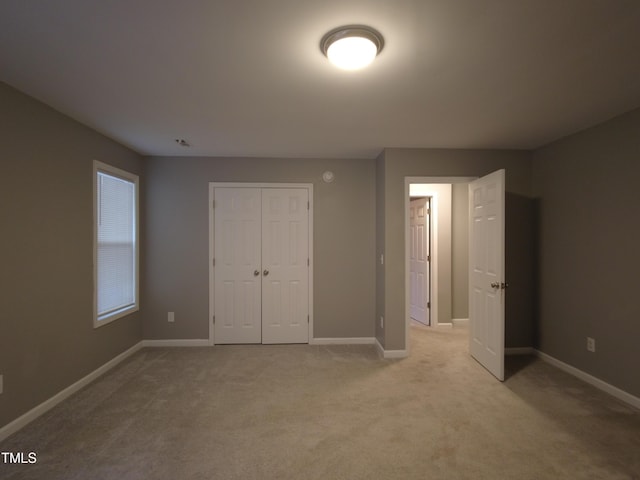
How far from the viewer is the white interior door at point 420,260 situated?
5.08 m

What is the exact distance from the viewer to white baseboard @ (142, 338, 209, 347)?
409 cm

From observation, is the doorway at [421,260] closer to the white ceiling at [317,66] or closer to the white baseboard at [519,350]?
the white baseboard at [519,350]

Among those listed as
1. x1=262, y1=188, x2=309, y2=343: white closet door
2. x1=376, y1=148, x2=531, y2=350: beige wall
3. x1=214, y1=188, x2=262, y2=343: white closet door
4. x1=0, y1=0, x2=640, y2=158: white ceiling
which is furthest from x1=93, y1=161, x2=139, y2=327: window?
x1=376, y1=148, x2=531, y2=350: beige wall

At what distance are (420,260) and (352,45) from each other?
4.13 m

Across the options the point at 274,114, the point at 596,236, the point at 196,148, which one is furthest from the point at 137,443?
the point at 596,236

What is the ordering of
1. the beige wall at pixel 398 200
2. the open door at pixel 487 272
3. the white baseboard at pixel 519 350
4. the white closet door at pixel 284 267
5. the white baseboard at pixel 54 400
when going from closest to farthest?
the white baseboard at pixel 54 400, the open door at pixel 487 272, the beige wall at pixel 398 200, the white baseboard at pixel 519 350, the white closet door at pixel 284 267

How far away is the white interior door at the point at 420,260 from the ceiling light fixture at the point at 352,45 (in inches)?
144

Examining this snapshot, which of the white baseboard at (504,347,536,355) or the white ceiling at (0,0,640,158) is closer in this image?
the white ceiling at (0,0,640,158)

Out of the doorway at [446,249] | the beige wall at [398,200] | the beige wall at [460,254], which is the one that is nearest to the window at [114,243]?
the beige wall at [398,200]

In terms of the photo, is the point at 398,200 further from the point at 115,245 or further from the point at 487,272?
the point at 115,245

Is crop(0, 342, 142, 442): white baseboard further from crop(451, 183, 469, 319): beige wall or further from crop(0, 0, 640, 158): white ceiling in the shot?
crop(451, 183, 469, 319): beige wall

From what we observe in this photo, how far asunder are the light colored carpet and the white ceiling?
2.44 meters

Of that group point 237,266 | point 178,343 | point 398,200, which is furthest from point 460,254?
point 178,343

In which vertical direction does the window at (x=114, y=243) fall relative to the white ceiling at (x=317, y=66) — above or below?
below
